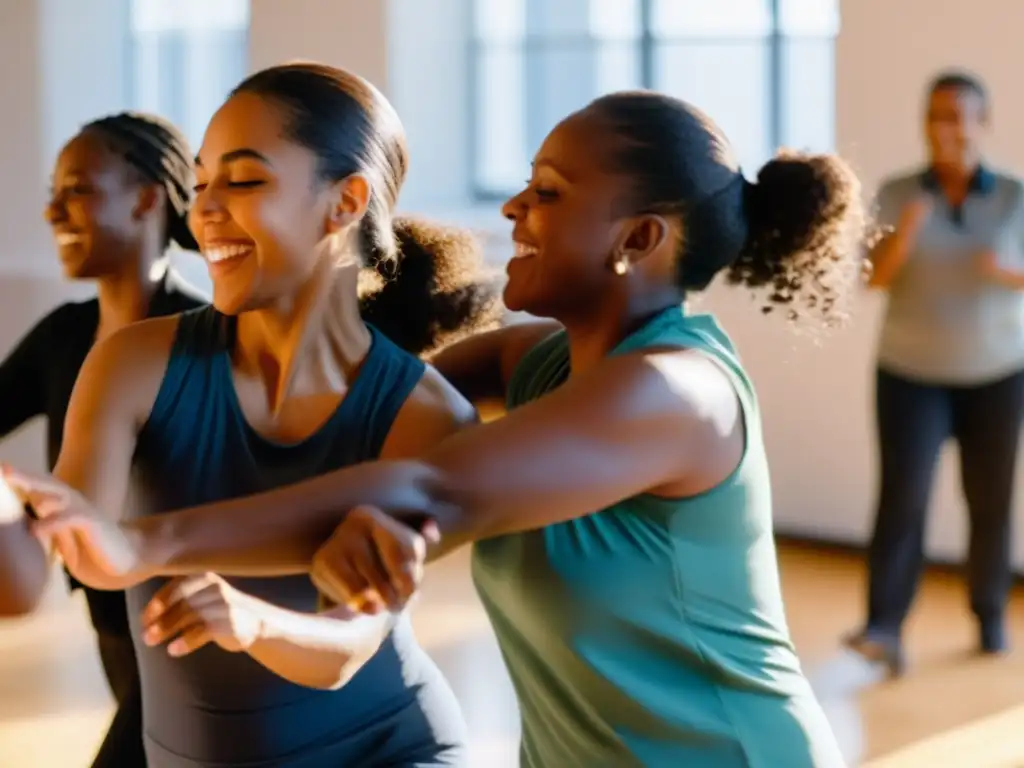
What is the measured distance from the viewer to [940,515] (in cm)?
538

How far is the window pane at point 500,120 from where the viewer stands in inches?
283

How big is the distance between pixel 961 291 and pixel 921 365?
0.69 feet

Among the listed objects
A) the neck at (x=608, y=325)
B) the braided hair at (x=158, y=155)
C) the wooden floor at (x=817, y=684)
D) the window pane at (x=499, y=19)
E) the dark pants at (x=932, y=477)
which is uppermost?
the window pane at (x=499, y=19)

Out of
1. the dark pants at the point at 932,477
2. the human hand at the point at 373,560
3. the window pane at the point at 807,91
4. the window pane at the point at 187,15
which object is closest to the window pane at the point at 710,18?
the window pane at the point at 807,91

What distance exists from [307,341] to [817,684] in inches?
112

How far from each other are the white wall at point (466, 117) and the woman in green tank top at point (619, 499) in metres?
3.75

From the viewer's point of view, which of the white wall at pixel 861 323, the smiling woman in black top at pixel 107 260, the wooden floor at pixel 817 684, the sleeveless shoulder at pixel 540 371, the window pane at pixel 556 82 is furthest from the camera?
the window pane at pixel 556 82

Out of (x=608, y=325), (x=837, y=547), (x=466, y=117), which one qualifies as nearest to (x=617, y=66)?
(x=466, y=117)

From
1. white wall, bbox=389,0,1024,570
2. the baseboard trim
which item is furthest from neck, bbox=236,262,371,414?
the baseboard trim

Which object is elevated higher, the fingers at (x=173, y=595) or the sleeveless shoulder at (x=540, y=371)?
the sleeveless shoulder at (x=540, y=371)

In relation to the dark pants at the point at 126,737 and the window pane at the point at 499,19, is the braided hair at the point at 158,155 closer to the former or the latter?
the dark pants at the point at 126,737

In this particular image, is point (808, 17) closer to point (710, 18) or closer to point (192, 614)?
point (710, 18)

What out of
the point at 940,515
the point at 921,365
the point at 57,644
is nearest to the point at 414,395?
the point at 921,365

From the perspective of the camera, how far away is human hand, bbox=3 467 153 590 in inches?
48.6
